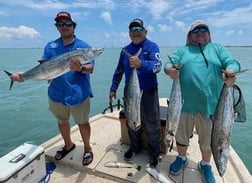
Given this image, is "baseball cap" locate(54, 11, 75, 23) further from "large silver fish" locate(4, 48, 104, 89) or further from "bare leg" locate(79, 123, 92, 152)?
"bare leg" locate(79, 123, 92, 152)

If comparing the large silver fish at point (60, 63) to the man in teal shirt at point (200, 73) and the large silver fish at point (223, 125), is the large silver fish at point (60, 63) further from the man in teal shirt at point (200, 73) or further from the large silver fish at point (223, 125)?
the large silver fish at point (223, 125)

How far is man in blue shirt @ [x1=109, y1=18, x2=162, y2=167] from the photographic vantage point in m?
2.77

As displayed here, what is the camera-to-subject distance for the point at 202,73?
258 centimetres

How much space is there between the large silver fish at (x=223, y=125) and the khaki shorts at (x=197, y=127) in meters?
0.44

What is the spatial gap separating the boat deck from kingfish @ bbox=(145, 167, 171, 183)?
0.05 metres

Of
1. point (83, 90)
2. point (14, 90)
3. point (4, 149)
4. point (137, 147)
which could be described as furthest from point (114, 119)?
point (14, 90)

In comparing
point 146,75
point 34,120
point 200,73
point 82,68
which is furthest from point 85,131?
point 34,120

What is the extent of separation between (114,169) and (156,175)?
1.91 feet

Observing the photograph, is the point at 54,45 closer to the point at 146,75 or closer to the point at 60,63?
the point at 60,63

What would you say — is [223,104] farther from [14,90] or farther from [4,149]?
[14,90]

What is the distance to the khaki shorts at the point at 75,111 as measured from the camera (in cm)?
322

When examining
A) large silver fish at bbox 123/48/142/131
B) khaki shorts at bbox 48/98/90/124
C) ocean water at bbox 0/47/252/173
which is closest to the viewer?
large silver fish at bbox 123/48/142/131

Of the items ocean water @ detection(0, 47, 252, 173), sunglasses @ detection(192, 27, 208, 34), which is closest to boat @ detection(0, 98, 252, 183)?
sunglasses @ detection(192, 27, 208, 34)

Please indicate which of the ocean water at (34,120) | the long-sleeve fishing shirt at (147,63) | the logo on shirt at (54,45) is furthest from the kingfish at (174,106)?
the ocean water at (34,120)
